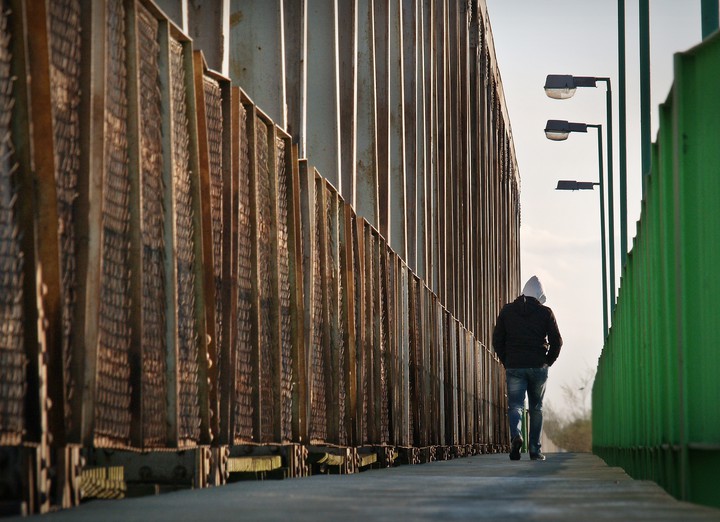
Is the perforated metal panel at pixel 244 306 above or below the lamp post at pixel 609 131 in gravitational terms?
below

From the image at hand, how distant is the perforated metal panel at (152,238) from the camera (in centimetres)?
580

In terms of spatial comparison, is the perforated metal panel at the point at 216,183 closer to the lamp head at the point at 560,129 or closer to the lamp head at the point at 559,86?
the lamp head at the point at 559,86

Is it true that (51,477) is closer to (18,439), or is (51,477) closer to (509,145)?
(18,439)

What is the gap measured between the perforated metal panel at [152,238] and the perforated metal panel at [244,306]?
126 cm

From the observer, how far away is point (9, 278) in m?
4.46

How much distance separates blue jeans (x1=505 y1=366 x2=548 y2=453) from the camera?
1623cm

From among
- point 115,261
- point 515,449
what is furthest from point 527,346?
point 115,261

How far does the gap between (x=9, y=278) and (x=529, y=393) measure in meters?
12.5

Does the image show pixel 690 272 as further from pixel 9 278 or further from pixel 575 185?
pixel 575 185

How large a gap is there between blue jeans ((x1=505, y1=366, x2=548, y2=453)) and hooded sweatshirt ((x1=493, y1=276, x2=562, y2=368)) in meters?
0.09

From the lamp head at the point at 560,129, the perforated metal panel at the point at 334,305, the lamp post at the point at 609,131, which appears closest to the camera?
the perforated metal panel at the point at 334,305

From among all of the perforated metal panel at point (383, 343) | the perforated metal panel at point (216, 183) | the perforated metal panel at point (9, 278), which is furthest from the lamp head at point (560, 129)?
the perforated metal panel at point (9, 278)

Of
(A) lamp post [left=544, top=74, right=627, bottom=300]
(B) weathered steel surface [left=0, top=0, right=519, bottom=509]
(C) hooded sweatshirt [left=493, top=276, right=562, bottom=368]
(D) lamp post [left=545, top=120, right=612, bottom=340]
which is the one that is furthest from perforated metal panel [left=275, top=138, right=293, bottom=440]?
(D) lamp post [left=545, top=120, right=612, bottom=340]

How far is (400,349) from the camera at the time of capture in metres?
15.3
